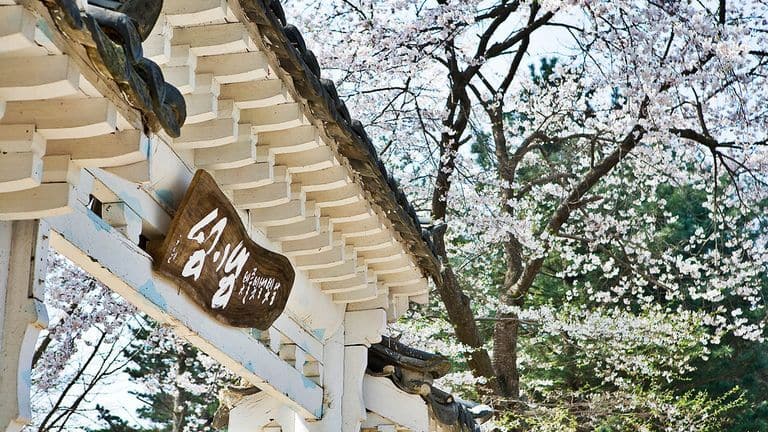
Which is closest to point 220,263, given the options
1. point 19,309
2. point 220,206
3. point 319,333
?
point 220,206

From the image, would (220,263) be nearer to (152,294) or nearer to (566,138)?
(152,294)

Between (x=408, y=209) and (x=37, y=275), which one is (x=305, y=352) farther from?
(x=37, y=275)

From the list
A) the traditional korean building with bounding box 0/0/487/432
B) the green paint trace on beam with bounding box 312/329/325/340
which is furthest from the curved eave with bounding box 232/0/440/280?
the green paint trace on beam with bounding box 312/329/325/340

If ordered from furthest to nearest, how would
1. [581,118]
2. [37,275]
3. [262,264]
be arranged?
[581,118]
[262,264]
[37,275]

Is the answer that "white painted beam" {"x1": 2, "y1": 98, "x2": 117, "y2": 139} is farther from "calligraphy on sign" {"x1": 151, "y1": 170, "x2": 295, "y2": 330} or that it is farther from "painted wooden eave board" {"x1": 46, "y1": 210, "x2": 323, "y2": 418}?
"calligraphy on sign" {"x1": 151, "y1": 170, "x2": 295, "y2": 330}

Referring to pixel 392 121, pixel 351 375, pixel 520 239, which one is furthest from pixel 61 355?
pixel 351 375

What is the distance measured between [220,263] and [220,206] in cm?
28

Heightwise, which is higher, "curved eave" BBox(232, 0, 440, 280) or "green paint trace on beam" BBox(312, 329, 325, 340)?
"curved eave" BBox(232, 0, 440, 280)

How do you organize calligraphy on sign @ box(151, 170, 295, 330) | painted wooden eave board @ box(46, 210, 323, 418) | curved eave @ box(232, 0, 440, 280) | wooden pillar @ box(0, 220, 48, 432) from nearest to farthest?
wooden pillar @ box(0, 220, 48, 432), painted wooden eave board @ box(46, 210, 323, 418), curved eave @ box(232, 0, 440, 280), calligraphy on sign @ box(151, 170, 295, 330)

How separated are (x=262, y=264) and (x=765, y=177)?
949cm

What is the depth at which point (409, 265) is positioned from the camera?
6.11 metres

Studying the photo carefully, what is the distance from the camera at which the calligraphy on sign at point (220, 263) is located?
401 centimetres

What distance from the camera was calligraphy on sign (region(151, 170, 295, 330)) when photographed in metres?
4.01

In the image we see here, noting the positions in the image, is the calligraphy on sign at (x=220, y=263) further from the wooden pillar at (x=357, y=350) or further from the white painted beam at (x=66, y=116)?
the white painted beam at (x=66, y=116)
